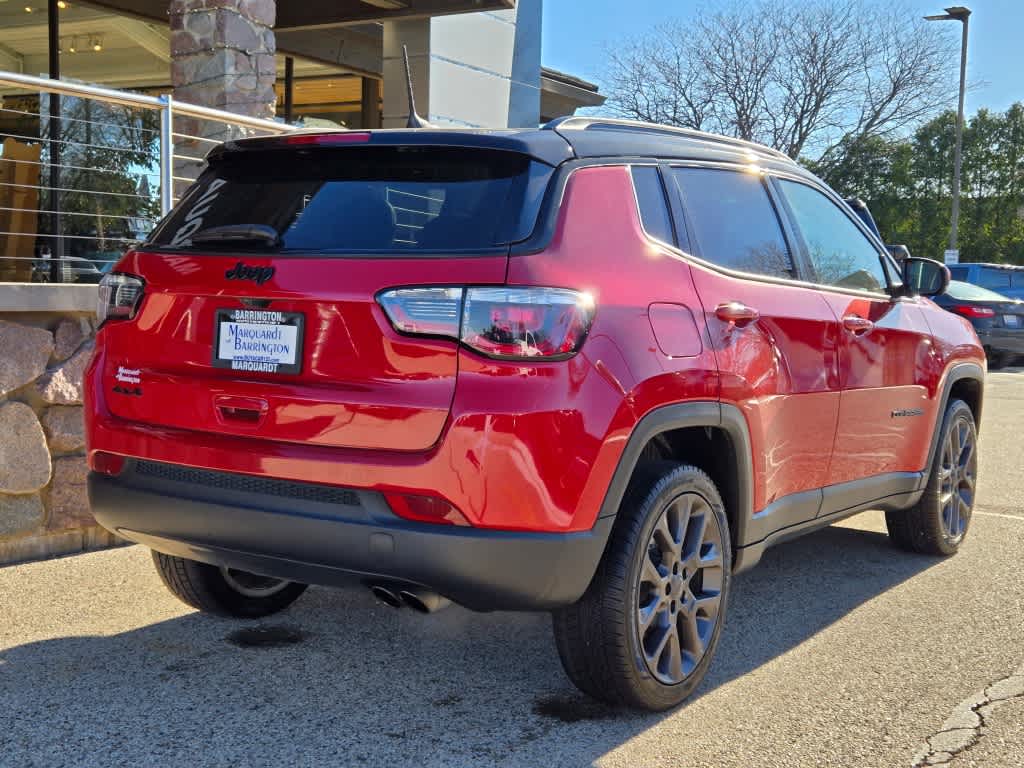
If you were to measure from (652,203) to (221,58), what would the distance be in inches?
223

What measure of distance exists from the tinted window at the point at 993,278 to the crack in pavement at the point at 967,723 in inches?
694

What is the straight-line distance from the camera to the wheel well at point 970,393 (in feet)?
19.7

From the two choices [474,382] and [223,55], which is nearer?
[474,382]

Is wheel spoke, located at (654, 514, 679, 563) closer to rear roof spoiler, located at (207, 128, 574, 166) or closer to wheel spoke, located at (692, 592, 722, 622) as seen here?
wheel spoke, located at (692, 592, 722, 622)

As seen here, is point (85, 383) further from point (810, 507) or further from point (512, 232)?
point (810, 507)

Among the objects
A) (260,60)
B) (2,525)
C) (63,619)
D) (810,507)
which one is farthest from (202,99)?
(810,507)

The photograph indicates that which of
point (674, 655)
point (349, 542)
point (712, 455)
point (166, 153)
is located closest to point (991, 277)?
point (166, 153)

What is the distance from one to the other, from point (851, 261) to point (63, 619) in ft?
11.5

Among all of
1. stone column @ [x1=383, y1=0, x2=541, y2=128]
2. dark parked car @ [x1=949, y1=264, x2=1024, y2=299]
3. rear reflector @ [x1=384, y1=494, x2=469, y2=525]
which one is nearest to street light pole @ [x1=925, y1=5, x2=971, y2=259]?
dark parked car @ [x1=949, y1=264, x2=1024, y2=299]

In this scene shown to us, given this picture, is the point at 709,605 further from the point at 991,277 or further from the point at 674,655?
the point at 991,277

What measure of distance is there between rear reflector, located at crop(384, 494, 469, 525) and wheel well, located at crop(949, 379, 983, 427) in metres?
3.68

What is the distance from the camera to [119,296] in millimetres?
3727

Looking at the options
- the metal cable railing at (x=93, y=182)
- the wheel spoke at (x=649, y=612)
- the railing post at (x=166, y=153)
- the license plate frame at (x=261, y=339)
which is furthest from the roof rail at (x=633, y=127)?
the railing post at (x=166, y=153)

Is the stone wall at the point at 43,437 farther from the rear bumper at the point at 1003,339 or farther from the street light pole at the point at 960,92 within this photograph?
the street light pole at the point at 960,92
